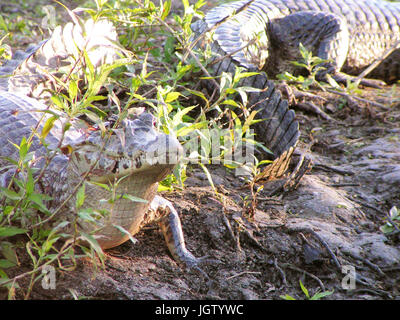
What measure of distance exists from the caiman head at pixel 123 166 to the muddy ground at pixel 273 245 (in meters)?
0.24

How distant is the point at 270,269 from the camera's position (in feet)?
7.48

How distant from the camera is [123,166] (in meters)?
1.86

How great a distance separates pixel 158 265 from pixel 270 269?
543 mm

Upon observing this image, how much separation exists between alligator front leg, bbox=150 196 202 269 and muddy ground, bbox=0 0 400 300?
0.05 meters

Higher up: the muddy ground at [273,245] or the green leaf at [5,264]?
the green leaf at [5,264]

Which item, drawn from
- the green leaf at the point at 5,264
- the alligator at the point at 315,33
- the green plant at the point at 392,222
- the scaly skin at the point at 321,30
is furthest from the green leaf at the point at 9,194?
the scaly skin at the point at 321,30

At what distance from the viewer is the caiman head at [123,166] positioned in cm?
180

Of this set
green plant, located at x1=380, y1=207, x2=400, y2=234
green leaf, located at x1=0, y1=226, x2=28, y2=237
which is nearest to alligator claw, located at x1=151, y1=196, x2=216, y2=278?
green leaf, located at x1=0, y1=226, x2=28, y2=237

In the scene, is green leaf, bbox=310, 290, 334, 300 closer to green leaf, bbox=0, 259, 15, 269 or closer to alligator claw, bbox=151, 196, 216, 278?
alligator claw, bbox=151, 196, 216, 278

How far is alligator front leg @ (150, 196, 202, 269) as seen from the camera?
229cm

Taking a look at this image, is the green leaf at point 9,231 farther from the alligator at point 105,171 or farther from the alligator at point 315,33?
the alligator at point 315,33

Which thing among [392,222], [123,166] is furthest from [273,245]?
[123,166]
